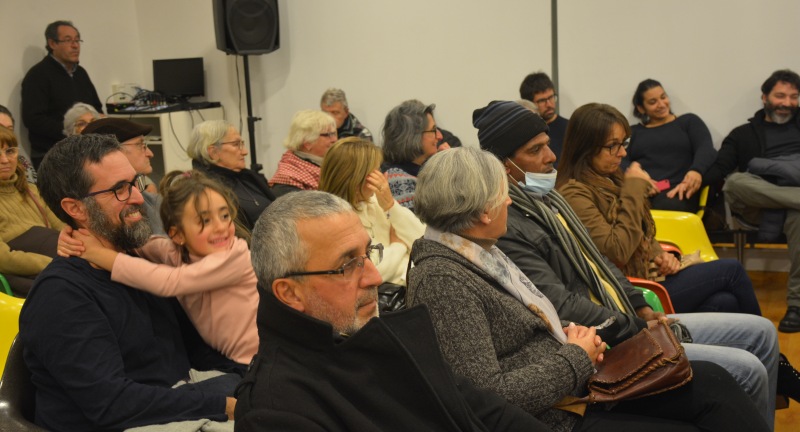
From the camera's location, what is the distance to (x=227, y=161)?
4.43 m

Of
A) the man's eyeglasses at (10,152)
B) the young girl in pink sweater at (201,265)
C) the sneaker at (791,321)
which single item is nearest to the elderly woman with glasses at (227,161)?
the man's eyeglasses at (10,152)

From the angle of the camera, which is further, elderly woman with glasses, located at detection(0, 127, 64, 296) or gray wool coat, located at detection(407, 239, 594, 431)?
elderly woman with glasses, located at detection(0, 127, 64, 296)

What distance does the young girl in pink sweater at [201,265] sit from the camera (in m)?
2.10

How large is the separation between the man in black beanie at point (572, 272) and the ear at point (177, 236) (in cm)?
98

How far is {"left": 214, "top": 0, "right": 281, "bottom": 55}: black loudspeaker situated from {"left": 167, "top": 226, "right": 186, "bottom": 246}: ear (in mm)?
4390

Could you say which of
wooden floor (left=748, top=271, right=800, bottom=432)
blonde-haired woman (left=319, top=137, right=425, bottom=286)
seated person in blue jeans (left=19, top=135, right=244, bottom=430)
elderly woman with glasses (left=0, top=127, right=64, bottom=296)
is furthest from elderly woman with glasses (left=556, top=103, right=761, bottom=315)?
elderly woman with glasses (left=0, top=127, right=64, bottom=296)

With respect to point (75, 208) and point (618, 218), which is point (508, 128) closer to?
point (618, 218)

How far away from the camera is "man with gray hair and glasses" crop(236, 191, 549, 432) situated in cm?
154

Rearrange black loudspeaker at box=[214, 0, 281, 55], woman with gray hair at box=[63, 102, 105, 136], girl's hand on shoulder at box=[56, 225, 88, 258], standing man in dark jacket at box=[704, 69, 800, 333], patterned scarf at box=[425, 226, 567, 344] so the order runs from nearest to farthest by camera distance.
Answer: girl's hand on shoulder at box=[56, 225, 88, 258] < patterned scarf at box=[425, 226, 567, 344] < standing man in dark jacket at box=[704, 69, 800, 333] < woman with gray hair at box=[63, 102, 105, 136] < black loudspeaker at box=[214, 0, 281, 55]

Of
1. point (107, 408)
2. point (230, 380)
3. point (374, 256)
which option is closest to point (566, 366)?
point (230, 380)

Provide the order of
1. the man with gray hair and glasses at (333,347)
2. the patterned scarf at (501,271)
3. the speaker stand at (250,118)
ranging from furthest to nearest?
the speaker stand at (250,118), the patterned scarf at (501,271), the man with gray hair and glasses at (333,347)

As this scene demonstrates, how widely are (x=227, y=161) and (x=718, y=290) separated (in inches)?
101

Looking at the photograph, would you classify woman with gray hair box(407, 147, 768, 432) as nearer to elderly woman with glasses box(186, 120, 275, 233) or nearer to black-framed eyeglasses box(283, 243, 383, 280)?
black-framed eyeglasses box(283, 243, 383, 280)

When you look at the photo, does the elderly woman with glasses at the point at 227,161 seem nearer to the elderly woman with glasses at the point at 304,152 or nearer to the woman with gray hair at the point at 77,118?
the elderly woman with glasses at the point at 304,152
